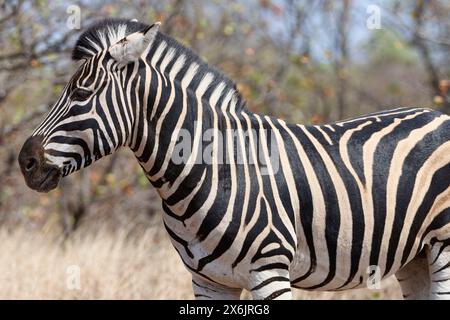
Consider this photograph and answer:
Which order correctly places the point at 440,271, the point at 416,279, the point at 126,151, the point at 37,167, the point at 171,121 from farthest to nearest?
the point at 126,151 < the point at 416,279 < the point at 440,271 < the point at 171,121 < the point at 37,167

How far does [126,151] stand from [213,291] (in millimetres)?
6506

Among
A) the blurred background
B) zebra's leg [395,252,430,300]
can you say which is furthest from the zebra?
the blurred background

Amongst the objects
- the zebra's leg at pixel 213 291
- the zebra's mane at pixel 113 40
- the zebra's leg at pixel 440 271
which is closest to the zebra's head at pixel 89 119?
the zebra's mane at pixel 113 40

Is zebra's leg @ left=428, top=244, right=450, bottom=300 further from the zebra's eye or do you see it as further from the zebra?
the zebra's eye

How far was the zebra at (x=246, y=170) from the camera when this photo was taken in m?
3.99

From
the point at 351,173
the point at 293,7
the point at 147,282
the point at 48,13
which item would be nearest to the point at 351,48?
the point at 293,7

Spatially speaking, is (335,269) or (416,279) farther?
(416,279)

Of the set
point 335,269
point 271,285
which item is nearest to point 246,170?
point 271,285

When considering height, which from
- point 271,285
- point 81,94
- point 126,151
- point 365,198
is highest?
point 126,151

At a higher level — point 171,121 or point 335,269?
point 171,121

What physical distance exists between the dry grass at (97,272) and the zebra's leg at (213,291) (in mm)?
2391

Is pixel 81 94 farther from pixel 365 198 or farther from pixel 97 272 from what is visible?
pixel 97 272

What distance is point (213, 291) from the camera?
4398 mm

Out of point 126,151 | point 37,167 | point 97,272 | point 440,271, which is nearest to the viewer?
point 37,167
